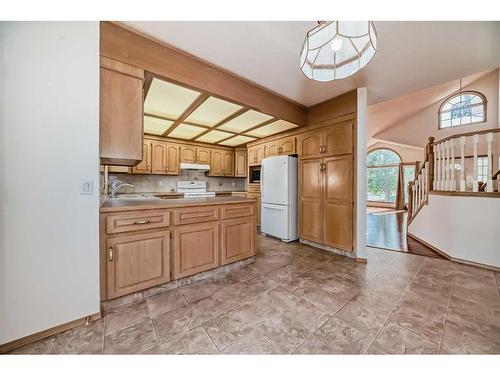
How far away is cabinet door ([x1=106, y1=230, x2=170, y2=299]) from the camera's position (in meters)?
1.54

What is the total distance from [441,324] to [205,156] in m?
4.57

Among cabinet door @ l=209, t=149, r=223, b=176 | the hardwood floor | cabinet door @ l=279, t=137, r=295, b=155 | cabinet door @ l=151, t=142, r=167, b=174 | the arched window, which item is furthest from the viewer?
the arched window

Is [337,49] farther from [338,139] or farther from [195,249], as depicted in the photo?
[195,249]

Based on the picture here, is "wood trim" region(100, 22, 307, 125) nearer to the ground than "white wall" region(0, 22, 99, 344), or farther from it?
farther from it

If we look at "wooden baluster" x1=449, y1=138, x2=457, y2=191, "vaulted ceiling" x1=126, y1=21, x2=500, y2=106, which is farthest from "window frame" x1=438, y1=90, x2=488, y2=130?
"vaulted ceiling" x1=126, y1=21, x2=500, y2=106

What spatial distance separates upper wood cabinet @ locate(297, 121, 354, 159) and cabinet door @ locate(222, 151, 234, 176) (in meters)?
2.23

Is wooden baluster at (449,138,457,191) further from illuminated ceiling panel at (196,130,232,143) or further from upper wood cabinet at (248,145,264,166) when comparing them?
illuminated ceiling panel at (196,130,232,143)

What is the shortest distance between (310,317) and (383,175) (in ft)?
30.8

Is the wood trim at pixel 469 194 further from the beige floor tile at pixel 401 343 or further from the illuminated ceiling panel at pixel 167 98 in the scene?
the illuminated ceiling panel at pixel 167 98

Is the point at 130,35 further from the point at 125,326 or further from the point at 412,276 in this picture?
the point at 412,276

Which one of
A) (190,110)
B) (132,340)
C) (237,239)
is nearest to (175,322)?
(132,340)

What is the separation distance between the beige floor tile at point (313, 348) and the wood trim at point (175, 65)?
236 centimetres

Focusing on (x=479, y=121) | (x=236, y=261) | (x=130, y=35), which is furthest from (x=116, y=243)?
(x=479, y=121)

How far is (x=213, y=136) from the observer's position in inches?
162
